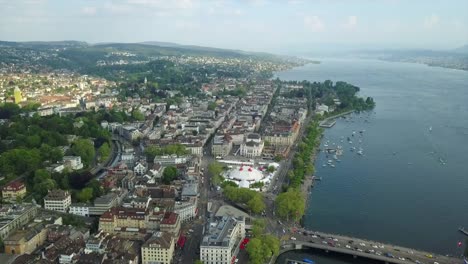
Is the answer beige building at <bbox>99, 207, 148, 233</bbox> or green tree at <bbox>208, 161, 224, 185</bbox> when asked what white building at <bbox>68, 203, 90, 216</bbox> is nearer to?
beige building at <bbox>99, 207, 148, 233</bbox>

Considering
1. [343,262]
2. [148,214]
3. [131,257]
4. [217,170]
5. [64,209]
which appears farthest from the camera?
[217,170]

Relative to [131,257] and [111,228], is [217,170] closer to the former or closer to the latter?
[111,228]

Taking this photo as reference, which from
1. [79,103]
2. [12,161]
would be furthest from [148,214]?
[79,103]

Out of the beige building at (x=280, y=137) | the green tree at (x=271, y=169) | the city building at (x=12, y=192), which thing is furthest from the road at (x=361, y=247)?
the beige building at (x=280, y=137)

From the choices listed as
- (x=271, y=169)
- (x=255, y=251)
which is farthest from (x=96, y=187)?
(x=271, y=169)

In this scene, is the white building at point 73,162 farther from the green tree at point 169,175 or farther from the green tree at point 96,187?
the green tree at point 169,175

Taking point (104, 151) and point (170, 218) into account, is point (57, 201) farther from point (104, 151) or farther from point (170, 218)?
point (104, 151)
